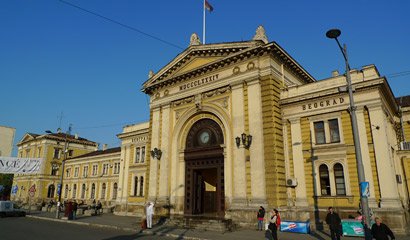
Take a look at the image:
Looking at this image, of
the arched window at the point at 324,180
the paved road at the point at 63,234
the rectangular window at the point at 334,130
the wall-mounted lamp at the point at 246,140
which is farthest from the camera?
the wall-mounted lamp at the point at 246,140

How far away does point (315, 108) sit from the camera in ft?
67.6

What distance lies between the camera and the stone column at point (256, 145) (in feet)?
64.1

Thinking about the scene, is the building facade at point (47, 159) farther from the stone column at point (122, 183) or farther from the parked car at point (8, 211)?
the parked car at point (8, 211)

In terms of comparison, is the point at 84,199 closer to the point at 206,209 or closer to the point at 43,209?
the point at 43,209

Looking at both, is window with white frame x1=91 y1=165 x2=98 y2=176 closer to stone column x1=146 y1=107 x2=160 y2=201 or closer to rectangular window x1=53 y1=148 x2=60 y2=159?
rectangular window x1=53 y1=148 x2=60 y2=159

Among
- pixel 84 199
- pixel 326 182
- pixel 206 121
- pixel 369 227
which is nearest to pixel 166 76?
pixel 206 121

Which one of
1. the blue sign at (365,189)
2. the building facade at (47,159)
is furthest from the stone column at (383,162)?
the building facade at (47,159)

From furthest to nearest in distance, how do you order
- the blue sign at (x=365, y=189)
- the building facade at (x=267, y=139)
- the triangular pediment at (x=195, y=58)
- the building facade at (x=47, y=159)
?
1. the building facade at (x=47, y=159)
2. the triangular pediment at (x=195, y=58)
3. the building facade at (x=267, y=139)
4. the blue sign at (x=365, y=189)

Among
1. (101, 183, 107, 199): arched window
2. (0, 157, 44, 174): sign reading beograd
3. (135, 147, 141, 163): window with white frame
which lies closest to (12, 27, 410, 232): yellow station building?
(135, 147, 141, 163): window with white frame

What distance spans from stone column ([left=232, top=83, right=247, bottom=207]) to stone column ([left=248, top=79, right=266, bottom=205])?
2.26ft

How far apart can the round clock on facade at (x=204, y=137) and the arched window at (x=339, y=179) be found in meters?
9.83

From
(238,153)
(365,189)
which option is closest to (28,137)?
(238,153)

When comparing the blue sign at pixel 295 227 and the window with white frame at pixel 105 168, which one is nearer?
the blue sign at pixel 295 227

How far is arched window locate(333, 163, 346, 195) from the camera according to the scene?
1883 centimetres
